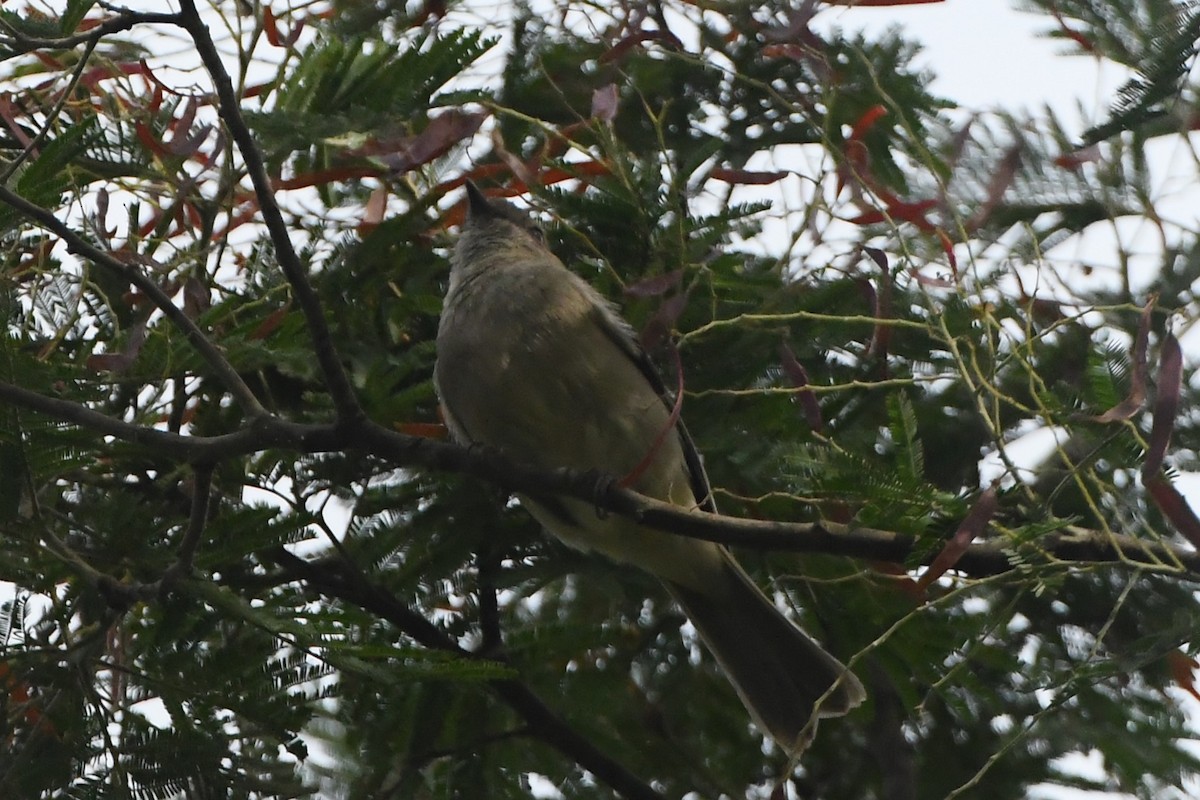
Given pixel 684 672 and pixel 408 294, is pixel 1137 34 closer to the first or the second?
pixel 408 294

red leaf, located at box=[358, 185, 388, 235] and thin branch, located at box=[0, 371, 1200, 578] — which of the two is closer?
thin branch, located at box=[0, 371, 1200, 578]

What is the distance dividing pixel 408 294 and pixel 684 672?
1.69 metres

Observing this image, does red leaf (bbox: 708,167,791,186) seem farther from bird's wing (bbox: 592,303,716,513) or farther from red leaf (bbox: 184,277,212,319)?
red leaf (bbox: 184,277,212,319)

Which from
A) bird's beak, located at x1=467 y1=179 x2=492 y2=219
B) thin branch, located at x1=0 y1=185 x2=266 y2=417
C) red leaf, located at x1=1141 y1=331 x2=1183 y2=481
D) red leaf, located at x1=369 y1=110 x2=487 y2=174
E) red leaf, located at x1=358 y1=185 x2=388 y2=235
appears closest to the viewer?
red leaf, located at x1=1141 y1=331 x2=1183 y2=481

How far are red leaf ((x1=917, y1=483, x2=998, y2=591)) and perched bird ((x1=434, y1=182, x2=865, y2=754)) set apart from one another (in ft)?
4.90

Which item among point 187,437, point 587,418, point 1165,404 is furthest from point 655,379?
point 1165,404

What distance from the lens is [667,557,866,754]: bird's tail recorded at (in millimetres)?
4762

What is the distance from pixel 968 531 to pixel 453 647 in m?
2.05

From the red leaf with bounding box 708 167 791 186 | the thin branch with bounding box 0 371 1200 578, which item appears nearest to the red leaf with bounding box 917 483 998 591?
the thin branch with bounding box 0 371 1200 578

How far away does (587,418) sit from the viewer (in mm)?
4738

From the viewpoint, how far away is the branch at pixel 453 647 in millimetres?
4543

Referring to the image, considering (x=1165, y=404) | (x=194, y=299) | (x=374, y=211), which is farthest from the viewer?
(x=374, y=211)

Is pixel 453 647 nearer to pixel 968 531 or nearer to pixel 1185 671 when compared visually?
pixel 968 531

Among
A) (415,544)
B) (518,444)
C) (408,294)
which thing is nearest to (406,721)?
(415,544)
